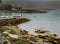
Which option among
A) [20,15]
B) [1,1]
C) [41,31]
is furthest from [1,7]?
[41,31]

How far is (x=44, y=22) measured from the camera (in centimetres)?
247

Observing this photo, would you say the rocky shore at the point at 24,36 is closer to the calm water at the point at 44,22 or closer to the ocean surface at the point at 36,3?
the calm water at the point at 44,22

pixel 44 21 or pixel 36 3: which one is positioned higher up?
pixel 36 3

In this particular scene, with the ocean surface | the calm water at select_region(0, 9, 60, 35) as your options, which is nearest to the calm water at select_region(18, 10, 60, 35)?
the calm water at select_region(0, 9, 60, 35)

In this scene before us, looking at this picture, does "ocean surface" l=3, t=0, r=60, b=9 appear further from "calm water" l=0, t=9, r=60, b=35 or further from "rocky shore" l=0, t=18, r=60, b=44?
"rocky shore" l=0, t=18, r=60, b=44

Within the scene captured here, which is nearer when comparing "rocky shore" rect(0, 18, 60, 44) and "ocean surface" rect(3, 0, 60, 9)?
"rocky shore" rect(0, 18, 60, 44)

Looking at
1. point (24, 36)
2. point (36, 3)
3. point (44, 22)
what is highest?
point (36, 3)

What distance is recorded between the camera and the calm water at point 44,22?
242 cm

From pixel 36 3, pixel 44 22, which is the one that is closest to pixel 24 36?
pixel 44 22

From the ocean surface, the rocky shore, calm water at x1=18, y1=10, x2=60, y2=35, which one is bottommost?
the rocky shore

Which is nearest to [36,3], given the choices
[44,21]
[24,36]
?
[44,21]

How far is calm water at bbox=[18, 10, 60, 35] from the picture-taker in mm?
2424

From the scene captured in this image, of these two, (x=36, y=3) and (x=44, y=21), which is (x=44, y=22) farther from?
(x=36, y=3)

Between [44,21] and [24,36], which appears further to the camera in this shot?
[44,21]
